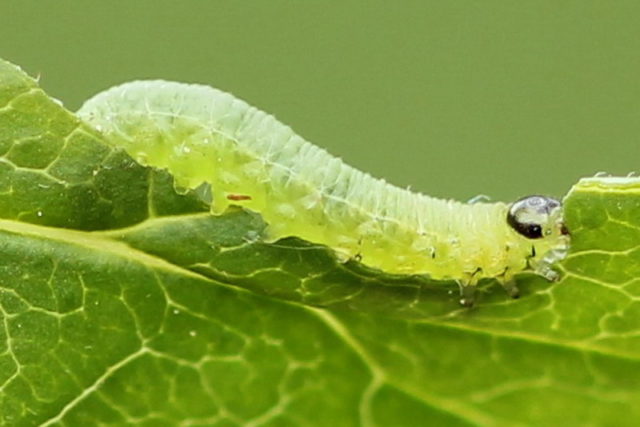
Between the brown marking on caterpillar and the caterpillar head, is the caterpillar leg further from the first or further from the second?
the brown marking on caterpillar

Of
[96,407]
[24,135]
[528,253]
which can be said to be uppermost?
[24,135]

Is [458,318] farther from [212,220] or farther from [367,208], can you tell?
[212,220]

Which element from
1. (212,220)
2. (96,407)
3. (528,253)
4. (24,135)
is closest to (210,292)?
(212,220)

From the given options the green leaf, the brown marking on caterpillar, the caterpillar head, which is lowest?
the green leaf

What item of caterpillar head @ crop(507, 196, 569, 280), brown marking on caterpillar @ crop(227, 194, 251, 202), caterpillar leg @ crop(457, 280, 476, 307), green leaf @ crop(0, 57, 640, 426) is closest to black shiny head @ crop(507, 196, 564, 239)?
caterpillar head @ crop(507, 196, 569, 280)

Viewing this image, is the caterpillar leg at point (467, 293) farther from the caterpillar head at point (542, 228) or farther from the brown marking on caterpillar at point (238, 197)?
the brown marking on caterpillar at point (238, 197)

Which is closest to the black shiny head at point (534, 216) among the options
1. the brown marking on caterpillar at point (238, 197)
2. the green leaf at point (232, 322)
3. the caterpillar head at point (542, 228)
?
the caterpillar head at point (542, 228)

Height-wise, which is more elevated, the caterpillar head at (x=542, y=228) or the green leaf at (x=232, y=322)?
the caterpillar head at (x=542, y=228)
